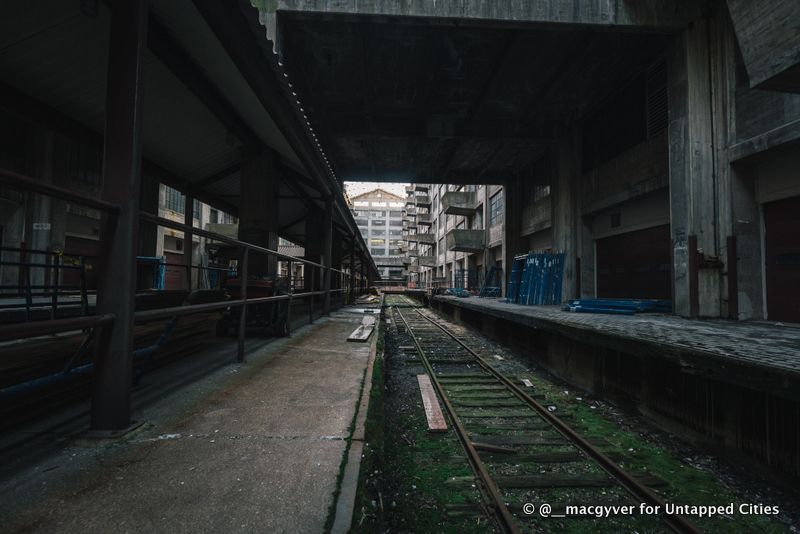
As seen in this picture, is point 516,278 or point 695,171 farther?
point 516,278

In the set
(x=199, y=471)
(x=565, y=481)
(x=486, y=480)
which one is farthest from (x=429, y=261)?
(x=199, y=471)

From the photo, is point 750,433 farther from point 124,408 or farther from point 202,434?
point 124,408

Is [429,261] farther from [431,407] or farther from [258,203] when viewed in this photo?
[431,407]

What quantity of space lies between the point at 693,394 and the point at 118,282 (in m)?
5.95

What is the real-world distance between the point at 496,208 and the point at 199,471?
2450cm

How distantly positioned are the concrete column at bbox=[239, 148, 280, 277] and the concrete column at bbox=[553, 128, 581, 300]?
11.1 metres

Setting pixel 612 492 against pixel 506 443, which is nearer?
pixel 612 492

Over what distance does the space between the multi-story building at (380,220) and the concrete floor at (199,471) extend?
94.5 meters

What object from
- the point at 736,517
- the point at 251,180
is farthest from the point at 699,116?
the point at 251,180

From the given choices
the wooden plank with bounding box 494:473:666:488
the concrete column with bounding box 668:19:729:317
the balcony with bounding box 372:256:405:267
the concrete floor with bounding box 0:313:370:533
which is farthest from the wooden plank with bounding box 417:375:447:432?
the balcony with bounding box 372:256:405:267

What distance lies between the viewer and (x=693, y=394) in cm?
430

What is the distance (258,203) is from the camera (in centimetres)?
860

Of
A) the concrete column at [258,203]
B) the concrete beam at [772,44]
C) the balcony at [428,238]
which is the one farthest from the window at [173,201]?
the balcony at [428,238]

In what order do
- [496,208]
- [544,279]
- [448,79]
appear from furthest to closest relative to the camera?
[496,208], [544,279], [448,79]
